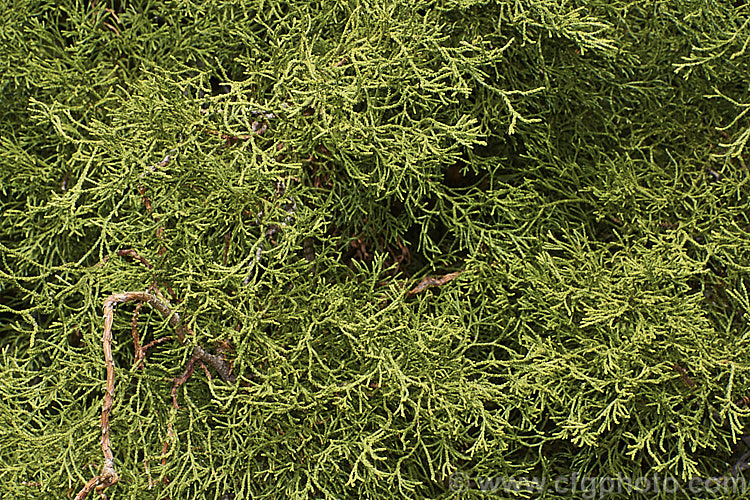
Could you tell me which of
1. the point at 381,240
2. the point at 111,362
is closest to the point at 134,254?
the point at 111,362

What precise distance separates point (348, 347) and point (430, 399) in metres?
0.14

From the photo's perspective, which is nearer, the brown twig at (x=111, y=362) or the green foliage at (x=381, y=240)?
the brown twig at (x=111, y=362)

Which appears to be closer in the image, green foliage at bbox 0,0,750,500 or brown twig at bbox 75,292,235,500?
brown twig at bbox 75,292,235,500

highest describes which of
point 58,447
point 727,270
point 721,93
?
point 721,93

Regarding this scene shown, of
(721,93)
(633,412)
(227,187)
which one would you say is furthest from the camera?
(721,93)

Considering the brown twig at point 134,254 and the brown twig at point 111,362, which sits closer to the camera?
the brown twig at point 111,362

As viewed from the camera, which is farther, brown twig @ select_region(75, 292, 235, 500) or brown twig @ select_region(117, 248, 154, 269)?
brown twig @ select_region(117, 248, 154, 269)

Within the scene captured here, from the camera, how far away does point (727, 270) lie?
3.77 feet

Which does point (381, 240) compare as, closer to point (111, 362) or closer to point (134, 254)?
point (134, 254)

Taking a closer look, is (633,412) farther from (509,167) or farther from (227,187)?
(227,187)

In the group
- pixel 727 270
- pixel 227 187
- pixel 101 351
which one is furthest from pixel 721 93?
pixel 101 351

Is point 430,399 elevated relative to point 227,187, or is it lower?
lower

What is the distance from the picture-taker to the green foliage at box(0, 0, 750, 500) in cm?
103

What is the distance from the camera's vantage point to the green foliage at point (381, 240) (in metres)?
1.03
